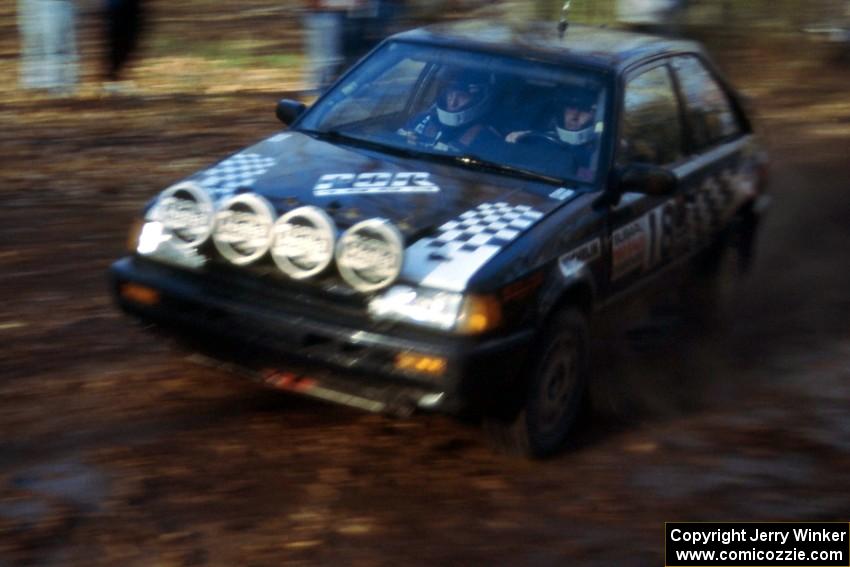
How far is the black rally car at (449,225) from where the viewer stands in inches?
184

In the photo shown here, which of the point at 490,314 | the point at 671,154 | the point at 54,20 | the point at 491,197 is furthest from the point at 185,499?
the point at 54,20

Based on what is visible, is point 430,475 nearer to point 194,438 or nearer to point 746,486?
point 194,438

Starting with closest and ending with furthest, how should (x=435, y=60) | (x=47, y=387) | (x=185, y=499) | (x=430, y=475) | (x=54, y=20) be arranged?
(x=185, y=499), (x=430, y=475), (x=47, y=387), (x=435, y=60), (x=54, y=20)

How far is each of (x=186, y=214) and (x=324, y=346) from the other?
810mm

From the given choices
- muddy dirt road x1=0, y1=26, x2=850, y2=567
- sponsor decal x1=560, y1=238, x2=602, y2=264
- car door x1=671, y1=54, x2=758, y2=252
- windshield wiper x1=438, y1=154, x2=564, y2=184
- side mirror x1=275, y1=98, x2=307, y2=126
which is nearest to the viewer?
muddy dirt road x1=0, y1=26, x2=850, y2=567

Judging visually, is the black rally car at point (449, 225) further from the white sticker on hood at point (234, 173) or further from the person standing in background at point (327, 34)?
the person standing in background at point (327, 34)

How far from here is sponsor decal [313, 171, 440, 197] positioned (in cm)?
514

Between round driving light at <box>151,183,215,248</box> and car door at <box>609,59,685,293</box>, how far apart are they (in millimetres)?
1669

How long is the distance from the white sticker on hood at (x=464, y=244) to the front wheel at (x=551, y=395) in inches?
16.6

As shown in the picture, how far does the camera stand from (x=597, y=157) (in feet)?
18.1

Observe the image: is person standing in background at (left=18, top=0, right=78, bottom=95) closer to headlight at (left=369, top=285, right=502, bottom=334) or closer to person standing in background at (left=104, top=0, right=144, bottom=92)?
person standing in background at (left=104, top=0, right=144, bottom=92)

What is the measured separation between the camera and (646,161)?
231 inches

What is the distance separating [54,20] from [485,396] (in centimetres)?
687

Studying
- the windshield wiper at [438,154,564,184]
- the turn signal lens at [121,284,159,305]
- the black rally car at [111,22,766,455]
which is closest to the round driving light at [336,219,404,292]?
the black rally car at [111,22,766,455]
